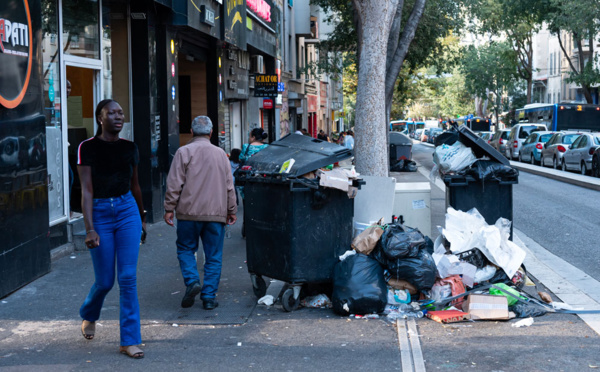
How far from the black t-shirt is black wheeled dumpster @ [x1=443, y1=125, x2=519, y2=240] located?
12.2 feet

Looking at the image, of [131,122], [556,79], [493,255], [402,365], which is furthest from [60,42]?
[556,79]

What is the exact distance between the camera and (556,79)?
75.1 m

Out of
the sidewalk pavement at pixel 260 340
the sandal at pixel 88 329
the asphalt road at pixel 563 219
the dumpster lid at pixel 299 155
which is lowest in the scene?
the asphalt road at pixel 563 219

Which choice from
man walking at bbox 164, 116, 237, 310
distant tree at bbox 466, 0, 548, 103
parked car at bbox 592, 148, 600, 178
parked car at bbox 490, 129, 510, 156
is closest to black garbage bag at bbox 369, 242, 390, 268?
man walking at bbox 164, 116, 237, 310

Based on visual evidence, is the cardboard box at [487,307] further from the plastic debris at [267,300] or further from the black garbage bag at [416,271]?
the plastic debris at [267,300]

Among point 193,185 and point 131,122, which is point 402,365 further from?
point 131,122

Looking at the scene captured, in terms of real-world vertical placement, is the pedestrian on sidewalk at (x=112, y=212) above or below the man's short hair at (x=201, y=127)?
below

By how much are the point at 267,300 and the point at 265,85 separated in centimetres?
1656

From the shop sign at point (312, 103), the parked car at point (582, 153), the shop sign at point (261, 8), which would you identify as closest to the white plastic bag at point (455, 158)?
the shop sign at point (261, 8)

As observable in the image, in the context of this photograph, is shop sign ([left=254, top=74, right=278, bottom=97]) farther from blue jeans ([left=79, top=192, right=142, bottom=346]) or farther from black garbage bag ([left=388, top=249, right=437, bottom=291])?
blue jeans ([left=79, top=192, right=142, bottom=346])

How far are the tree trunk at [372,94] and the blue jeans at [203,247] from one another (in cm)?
345

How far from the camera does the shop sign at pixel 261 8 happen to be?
2059cm

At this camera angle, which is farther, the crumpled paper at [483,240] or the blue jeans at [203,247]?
the crumpled paper at [483,240]

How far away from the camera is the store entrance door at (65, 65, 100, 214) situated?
10.1 m
